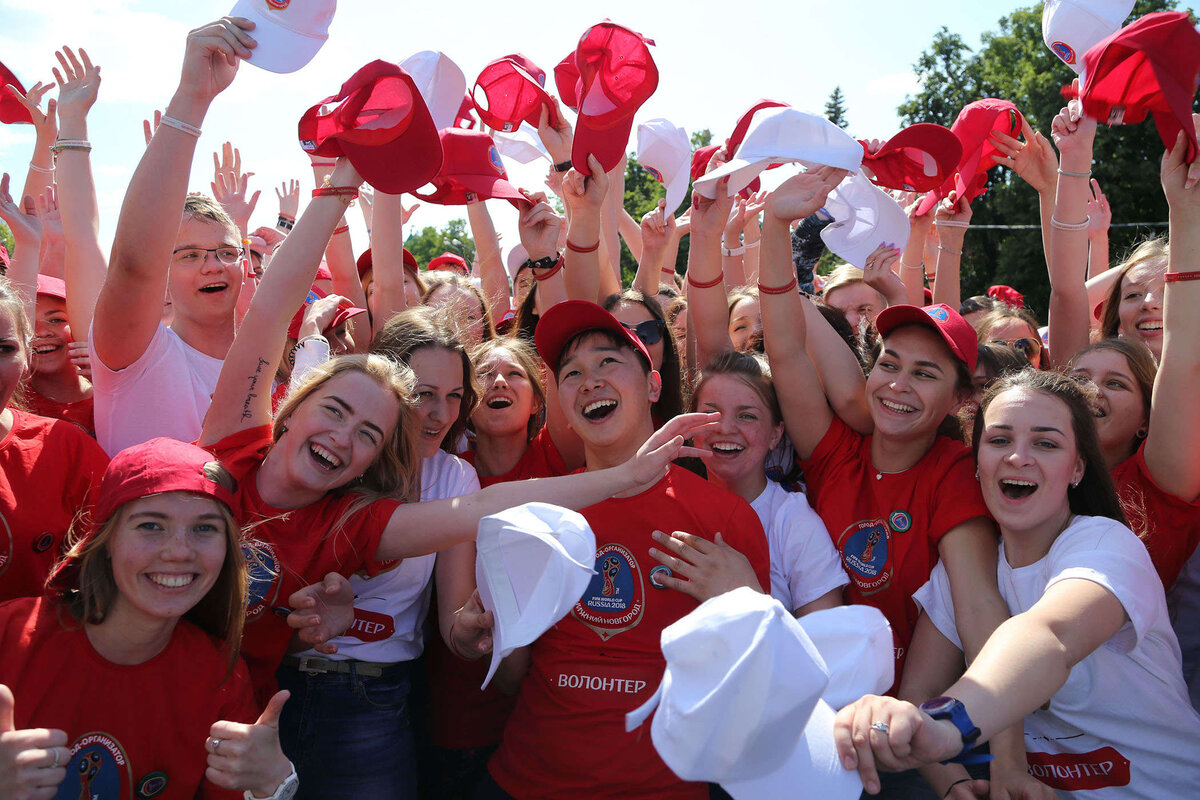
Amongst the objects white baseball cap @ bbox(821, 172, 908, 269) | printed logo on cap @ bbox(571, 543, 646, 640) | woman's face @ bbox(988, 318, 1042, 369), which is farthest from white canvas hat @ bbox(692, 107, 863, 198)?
woman's face @ bbox(988, 318, 1042, 369)

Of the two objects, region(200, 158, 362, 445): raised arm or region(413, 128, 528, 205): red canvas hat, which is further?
region(413, 128, 528, 205): red canvas hat

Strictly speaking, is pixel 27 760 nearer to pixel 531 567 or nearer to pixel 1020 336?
pixel 531 567

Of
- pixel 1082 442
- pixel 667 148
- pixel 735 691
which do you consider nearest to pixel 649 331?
pixel 667 148

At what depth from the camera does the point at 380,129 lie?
2727mm

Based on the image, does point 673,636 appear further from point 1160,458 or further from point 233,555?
point 1160,458

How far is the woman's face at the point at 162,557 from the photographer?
90.7 inches

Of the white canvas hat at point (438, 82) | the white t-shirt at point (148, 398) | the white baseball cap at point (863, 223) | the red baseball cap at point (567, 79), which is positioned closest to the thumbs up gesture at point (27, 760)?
the white t-shirt at point (148, 398)

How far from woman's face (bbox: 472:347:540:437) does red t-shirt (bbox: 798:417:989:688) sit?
1.29 meters

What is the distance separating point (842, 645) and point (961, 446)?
138cm

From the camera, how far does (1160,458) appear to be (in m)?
2.85

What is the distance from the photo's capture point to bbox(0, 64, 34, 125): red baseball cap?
4.29m

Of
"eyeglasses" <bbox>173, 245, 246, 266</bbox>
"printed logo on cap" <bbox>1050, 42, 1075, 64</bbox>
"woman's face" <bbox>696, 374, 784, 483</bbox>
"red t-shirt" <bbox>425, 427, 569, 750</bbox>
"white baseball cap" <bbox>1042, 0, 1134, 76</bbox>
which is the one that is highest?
"white baseball cap" <bbox>1042, 0, 1134, 76</bbox>

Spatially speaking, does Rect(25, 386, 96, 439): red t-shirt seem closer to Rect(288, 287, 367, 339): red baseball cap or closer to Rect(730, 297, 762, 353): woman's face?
Rect(288, 287, 367, 339): red baseball cap

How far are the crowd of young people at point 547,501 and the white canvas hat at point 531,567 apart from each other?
380 millimetres
